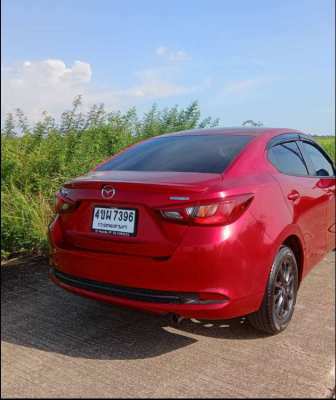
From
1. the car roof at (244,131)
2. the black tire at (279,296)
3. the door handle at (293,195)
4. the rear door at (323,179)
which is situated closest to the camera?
the black tire at (279,296)

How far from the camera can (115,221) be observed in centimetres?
277

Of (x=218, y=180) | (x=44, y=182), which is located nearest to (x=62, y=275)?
(x=218, y=180)

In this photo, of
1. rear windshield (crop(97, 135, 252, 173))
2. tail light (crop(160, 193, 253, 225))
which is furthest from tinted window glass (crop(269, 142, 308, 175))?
tail light (crop(160, 193, 253, 225))

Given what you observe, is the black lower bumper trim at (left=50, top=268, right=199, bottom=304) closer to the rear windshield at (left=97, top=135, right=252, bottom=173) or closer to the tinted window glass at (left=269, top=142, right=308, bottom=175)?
the rear windshield at (left=97, top=135, right=252, bottom=173)

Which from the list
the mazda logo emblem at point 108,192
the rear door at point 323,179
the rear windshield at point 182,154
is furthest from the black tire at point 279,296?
the mazda logo emblem at point 108,192

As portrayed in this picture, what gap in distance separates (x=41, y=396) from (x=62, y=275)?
87cm

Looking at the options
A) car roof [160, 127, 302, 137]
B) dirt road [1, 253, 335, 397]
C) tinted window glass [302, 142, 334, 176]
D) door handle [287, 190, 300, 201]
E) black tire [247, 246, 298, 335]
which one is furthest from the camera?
tinted window glass [302, 142, 334, 176]

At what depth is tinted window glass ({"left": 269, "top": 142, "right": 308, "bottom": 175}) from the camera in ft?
11.2

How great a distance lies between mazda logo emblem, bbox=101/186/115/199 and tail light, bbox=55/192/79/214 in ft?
0.84

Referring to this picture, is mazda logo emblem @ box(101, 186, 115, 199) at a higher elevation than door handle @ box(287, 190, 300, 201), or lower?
higher

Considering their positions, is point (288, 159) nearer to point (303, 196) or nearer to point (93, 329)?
point (303, 196)

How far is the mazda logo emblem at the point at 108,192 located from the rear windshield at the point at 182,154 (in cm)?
45

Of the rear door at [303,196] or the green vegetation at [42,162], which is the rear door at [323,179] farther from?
the green vegetation at [42,162]

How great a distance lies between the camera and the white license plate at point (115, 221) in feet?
8.89
